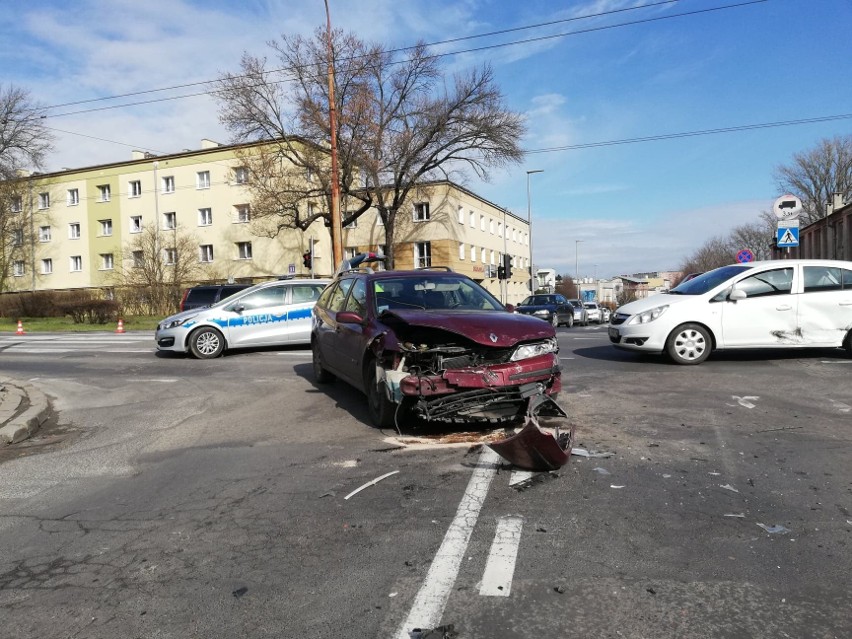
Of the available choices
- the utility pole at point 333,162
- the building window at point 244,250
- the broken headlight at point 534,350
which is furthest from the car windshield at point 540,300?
the building window at point 244,250

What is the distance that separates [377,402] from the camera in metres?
5.99

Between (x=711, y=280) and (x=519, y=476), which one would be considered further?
(x=711, y=280)

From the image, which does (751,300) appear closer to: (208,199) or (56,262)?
(208,199)

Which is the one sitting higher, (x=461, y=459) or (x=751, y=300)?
(x=751, y=300)

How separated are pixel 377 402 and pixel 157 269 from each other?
40687mm

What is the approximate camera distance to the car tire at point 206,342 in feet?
41.5

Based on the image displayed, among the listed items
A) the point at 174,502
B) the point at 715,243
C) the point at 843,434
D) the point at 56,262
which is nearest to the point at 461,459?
the point at 174,502

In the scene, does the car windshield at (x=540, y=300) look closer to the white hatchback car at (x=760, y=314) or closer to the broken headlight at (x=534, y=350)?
the white hatchback car at (x=760, y=314)

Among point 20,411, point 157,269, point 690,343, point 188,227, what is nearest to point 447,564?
point 20,411

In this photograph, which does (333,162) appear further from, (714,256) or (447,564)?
(714,256)

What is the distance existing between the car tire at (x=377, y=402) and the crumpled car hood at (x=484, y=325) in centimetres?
58

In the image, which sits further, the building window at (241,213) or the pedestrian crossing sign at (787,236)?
the building window at (241,213)

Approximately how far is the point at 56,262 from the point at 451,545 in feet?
195

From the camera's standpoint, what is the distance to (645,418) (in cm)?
608
